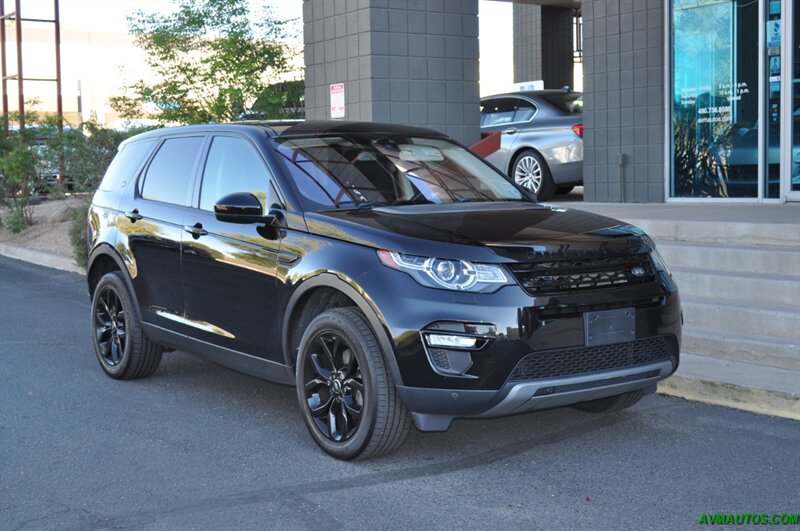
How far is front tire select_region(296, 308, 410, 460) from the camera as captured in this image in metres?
5.05

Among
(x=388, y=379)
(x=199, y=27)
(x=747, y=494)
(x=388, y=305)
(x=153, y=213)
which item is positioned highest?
(x=199, y=27)

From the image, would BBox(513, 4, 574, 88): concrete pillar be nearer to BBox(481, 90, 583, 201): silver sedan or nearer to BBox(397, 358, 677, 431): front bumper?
BBox(481, 90, 583, 201): silver sedan

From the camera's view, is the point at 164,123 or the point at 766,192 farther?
the point at 164,123

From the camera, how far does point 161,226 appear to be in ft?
22.4

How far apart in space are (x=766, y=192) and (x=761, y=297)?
4.52m

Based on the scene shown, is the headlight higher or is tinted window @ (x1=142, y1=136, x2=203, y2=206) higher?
tinted window @ (x1=142, y1=136, x2=203, y2=206)

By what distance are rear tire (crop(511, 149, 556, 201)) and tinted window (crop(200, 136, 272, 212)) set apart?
27.1ft

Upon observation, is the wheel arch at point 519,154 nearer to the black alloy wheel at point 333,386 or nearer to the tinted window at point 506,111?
the tinted window at point 506,111

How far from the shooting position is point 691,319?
8.12 metres

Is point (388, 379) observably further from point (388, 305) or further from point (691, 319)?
point (691, 319)

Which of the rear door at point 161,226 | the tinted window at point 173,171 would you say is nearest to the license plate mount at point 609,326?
the rear door at point 161,226

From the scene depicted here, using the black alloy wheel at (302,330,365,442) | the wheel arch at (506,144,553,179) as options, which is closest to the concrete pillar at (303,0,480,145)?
the wheel arch at (506,144,553,179)

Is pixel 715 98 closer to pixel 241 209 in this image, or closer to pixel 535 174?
pixel 535 174

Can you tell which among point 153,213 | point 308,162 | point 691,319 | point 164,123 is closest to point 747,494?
point 308,162
